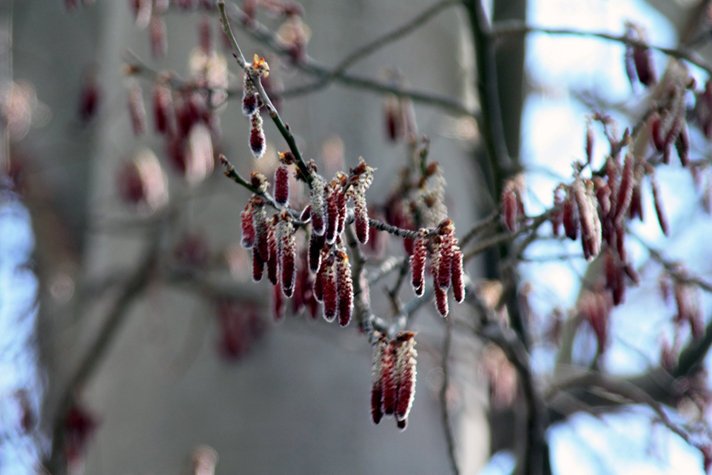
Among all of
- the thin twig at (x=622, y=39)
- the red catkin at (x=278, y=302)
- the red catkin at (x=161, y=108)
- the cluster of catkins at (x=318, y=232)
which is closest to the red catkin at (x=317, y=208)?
the cluster of catkins at (x=318, y=232)

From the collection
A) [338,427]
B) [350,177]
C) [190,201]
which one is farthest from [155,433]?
[350,177]

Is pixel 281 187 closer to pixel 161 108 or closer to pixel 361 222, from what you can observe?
pixel 361 222

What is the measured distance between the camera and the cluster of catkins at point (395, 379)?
6.03ft

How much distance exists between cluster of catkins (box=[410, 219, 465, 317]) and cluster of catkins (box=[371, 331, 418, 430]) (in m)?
0.10

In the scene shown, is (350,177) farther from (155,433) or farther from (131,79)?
(155,433)

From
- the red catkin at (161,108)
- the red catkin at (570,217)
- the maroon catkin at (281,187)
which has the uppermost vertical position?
the red catkin at (161,108)

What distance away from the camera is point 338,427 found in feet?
11.9

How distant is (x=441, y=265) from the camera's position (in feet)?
6.11

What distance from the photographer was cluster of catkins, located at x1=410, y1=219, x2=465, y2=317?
185 cm

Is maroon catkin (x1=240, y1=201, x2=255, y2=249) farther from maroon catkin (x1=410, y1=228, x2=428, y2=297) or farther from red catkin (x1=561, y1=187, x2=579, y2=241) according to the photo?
red catkin (x1=561, y1=187, x2=579, y2=241)

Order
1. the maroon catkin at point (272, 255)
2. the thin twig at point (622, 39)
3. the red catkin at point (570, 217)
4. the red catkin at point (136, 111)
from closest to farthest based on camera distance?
the maroon catkin at point (272, 255)
the red catkin at point (570, 217)
the thin twig at point (622, 39)
the red catkin at point (136, 111)

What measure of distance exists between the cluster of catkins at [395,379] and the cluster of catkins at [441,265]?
10 cm

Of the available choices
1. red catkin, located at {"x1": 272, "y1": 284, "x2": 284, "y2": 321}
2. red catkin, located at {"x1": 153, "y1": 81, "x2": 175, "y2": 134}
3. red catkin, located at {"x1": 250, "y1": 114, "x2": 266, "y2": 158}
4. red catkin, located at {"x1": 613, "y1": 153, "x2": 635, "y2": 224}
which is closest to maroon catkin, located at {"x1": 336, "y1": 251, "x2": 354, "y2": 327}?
red catkin, located at {"x1": 250, "y1": 114, "x2": 266, "y2": 158}

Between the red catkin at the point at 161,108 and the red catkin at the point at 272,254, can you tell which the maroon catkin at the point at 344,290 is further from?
the red catkin at the point at 161,108
